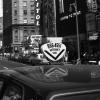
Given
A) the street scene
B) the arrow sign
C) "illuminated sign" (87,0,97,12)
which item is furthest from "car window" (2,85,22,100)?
"illuminated sign" (87,0,97,12)

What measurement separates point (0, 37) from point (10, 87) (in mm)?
157126

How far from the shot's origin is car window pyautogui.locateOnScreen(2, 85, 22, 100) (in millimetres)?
2657

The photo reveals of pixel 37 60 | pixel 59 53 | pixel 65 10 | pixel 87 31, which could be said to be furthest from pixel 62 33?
pixel 59 53

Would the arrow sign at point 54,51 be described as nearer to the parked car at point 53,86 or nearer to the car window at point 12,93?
the car window at point 12,93

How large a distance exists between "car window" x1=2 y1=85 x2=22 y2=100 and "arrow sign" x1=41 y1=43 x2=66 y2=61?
12926 millimetres

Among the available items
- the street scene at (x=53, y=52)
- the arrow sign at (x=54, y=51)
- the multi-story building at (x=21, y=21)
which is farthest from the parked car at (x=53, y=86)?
the multi-story building at (x=21, y=21)

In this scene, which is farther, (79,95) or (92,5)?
(92,5)

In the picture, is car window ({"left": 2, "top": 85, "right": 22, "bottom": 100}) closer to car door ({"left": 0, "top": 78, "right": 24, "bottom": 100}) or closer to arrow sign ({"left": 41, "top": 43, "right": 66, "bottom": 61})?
car door ({"left": 0, "top": 78, "right": 24, "bottom": 100})

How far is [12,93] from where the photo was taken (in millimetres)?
2906

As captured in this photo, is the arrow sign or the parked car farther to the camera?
the arrow sign

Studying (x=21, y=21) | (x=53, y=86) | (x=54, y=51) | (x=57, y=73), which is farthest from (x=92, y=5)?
(x=21, y=21)

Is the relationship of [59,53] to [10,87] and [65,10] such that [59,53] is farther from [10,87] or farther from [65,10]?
[65,10]

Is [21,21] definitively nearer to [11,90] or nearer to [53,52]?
[53,52]

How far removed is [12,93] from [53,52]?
13.4 meters
